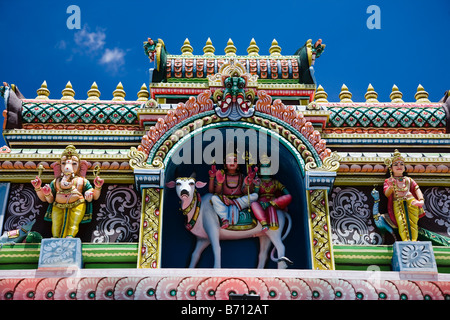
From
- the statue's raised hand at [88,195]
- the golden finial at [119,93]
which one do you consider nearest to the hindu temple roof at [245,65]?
the golden finial at [119,93]

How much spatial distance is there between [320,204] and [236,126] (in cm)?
188

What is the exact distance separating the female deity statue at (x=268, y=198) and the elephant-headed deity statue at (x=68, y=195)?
2.54 metres

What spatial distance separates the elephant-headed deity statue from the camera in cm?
945

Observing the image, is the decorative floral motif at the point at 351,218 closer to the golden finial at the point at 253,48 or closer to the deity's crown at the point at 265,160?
the deity's crown at the point at 265,160

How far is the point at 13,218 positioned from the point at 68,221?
103 centimetres

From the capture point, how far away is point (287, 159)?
10281 millimetres

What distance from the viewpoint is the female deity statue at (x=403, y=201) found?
9438 mm

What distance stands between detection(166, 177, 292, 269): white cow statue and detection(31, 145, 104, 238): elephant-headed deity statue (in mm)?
1317

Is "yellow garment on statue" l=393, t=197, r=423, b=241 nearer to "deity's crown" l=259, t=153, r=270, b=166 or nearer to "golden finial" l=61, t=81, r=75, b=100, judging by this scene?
"deity's crown" l=259, t=153, r=270, b=166

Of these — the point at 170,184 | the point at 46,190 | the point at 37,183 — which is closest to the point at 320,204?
the point at 170,184

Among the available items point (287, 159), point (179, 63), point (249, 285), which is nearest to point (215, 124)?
point (287, 159)

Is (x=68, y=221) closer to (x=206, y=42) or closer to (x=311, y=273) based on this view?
(x=311, y=273)

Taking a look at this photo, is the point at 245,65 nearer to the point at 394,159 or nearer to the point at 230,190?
the point at 230,190

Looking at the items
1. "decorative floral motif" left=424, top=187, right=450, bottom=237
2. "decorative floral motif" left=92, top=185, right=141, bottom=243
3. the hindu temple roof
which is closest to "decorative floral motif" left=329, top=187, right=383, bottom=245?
"decorative floral motif" left=424, top=187, right=450, bottom=237
